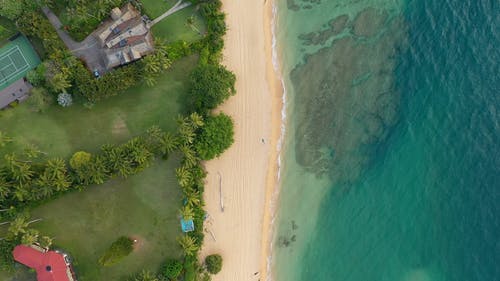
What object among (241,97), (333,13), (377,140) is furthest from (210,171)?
(333,13)

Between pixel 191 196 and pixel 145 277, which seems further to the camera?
pixel 191 196

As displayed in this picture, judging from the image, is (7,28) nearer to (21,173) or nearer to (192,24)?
(21,173)

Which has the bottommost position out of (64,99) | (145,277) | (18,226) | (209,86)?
(145,277)

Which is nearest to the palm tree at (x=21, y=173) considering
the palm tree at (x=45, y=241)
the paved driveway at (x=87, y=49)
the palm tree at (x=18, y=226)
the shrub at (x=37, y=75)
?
the palm tree at (x=18, y=226)

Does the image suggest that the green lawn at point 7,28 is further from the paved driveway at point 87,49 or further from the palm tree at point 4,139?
the palm tree at point 4,139

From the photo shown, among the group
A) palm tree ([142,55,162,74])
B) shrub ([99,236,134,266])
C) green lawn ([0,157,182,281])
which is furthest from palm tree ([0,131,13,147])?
palm tree ([142,55,162,74])

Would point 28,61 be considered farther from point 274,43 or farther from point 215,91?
point 274,43

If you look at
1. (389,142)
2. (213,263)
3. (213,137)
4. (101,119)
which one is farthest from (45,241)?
(389,142)
